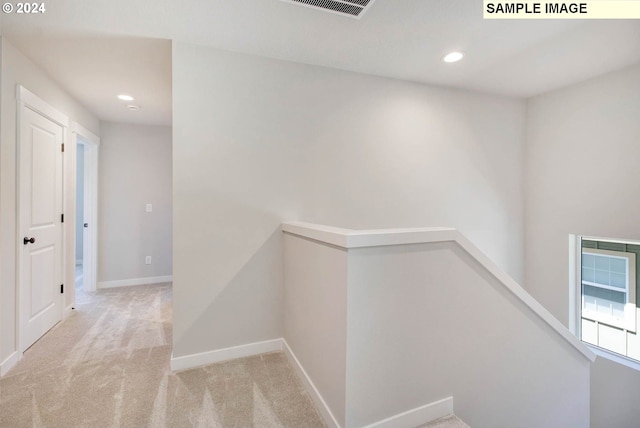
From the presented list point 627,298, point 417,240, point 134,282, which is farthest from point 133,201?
point 627,298

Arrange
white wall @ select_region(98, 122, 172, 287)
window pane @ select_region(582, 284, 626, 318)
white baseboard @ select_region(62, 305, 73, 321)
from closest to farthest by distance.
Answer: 1. white baseboard @ select_region(62, 305, 73, 321)
2. window pane @ select_region(582, 284, 626, 318)
3. white wall @ select_region(98, 122, 172, 287)

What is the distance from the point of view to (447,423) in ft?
5.39

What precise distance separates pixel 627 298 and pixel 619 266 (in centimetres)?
35

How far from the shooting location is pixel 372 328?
1499 mm

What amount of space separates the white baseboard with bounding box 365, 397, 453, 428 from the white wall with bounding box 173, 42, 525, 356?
3.92ft

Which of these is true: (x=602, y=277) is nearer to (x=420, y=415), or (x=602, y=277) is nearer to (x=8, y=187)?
(x=420, y=415)

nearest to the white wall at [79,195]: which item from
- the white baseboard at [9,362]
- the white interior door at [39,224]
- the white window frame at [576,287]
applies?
the white interior door at [39,224]

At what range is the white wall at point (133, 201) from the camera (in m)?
4.29

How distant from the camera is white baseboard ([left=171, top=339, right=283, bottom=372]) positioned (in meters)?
2.19

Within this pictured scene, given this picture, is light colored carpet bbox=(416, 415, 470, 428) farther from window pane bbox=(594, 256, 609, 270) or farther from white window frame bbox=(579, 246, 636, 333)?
window pane bbox=(594, 256, 609, 270)

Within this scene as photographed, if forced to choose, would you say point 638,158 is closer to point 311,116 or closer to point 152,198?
point 311,116

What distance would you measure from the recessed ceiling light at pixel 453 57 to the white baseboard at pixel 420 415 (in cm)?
263

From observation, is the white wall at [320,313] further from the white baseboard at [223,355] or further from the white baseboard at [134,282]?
the white baseboard at [134,282]

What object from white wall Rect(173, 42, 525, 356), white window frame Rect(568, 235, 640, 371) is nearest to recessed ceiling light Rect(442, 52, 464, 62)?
white wall Rect(173, 42, 525, 356)
